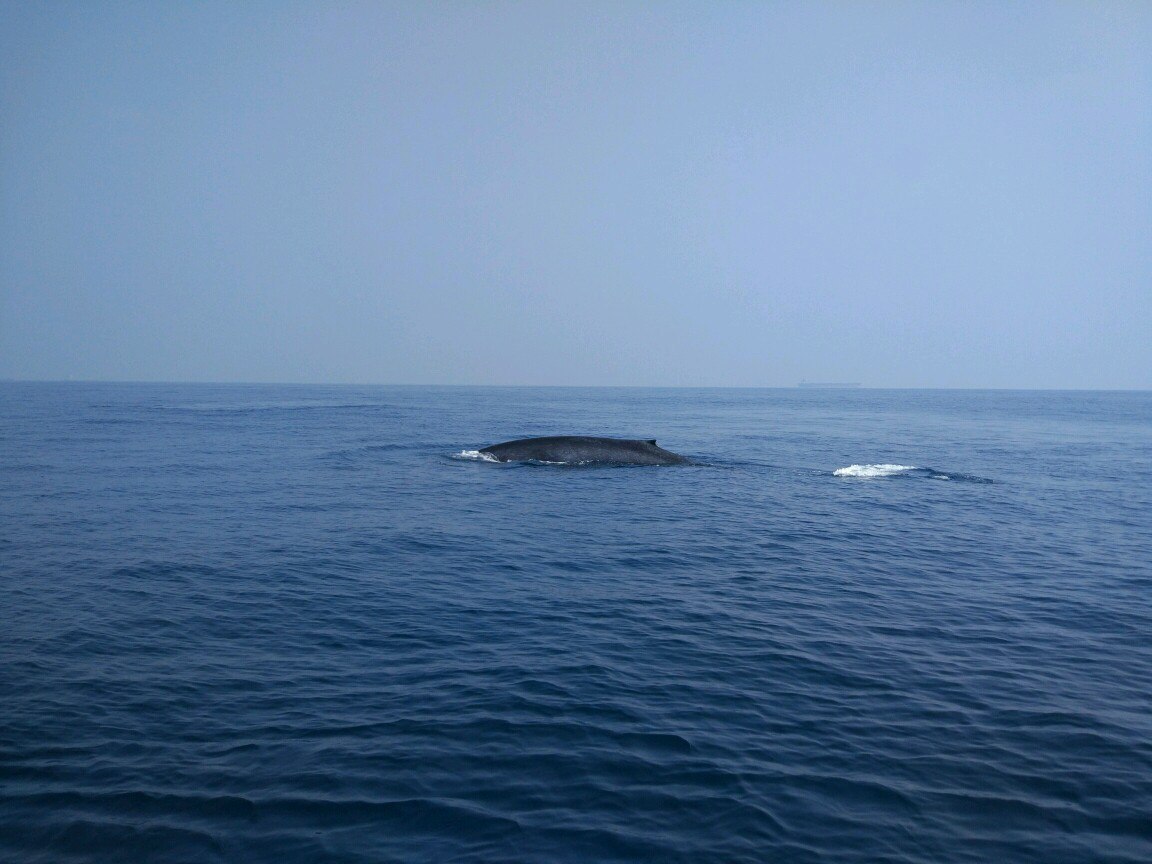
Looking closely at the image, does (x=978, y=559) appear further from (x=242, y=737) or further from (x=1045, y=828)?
(x=242, y=737)

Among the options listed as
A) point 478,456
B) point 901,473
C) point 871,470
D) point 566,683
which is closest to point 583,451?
point 478,456

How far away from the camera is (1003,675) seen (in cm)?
1112

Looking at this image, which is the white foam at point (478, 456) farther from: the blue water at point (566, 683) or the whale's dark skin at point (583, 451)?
the blue water at point (566, 683)

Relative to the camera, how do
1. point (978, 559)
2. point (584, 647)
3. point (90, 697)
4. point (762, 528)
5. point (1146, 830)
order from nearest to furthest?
point (1146, 830) → point (90, 697) → point (584, 647) → point (978, 559) → point (762, 528)

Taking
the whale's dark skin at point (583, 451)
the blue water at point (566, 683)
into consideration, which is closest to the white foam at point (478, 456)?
the whale's dark skin at point (583, 451)

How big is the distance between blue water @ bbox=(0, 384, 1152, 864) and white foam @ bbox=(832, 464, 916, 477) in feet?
32.2

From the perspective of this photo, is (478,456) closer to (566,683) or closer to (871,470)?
(871,470)

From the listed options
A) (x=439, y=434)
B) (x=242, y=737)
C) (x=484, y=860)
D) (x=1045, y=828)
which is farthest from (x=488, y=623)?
(x=439, y=434)

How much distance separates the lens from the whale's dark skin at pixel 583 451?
34.8m

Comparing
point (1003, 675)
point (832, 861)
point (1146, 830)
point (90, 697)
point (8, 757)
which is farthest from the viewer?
point (1003, 675)

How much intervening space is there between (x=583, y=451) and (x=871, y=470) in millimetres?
13365

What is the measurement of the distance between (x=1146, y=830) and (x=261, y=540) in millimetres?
17720

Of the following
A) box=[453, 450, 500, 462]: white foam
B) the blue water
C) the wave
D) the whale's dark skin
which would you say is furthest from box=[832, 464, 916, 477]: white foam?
box=[453, 450, 500, 462]: white foam

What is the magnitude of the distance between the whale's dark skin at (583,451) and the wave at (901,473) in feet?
25.8
